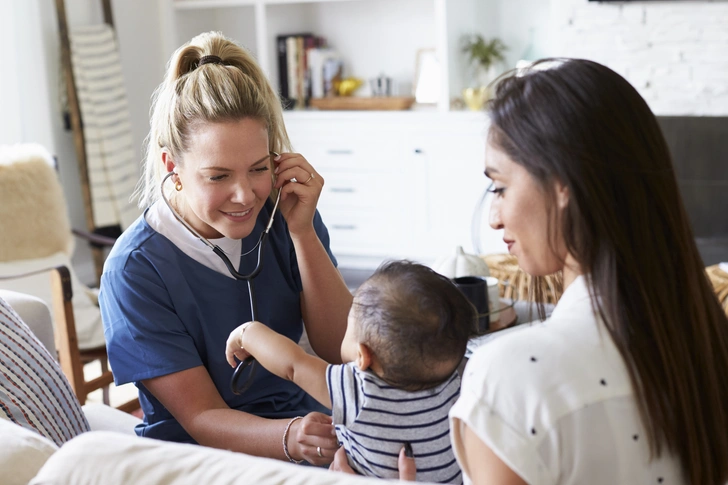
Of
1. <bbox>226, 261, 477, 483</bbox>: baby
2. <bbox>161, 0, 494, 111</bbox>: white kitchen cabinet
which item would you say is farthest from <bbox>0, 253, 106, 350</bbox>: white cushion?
<bbox>161, 0, 494, 111</bbox>: white kitchen cabinet

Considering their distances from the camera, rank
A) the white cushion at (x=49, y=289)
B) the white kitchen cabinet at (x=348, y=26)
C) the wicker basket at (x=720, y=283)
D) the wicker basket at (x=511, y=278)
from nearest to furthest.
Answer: the wicker basket at (x=720, y=283) < the wicker basket at (x=511, y=278) < the white cushion at (x=49, y=289) < the white kitchen cabinet at (x=348, y=26)

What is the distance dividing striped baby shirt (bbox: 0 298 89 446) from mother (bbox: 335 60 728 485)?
834mm

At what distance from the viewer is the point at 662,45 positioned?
3.75m

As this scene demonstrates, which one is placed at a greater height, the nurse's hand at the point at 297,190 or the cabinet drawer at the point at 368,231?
the nurse's hand at the point at 297,190

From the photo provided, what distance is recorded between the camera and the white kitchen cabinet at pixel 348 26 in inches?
182

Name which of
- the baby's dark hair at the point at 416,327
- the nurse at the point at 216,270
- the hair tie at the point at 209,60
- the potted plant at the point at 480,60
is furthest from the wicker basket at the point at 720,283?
the potted plant at the point at 480,60

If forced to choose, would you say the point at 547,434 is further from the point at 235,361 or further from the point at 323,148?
the point at 323,148

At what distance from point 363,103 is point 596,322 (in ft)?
12.3

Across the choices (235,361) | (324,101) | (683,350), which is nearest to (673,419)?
(683,350)

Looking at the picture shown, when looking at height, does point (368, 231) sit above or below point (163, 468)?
below

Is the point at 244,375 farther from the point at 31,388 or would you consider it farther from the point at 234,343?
the point at 31,388

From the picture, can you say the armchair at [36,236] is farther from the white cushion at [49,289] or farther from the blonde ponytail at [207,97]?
the blonde ponytail at [207,97]

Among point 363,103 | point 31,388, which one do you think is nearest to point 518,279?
point 31,388

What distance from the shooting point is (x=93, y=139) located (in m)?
4.18
